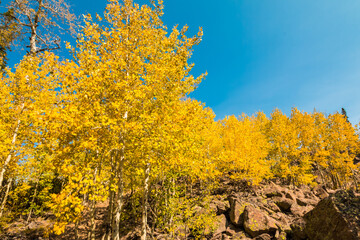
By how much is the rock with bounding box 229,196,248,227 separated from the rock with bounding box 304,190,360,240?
12.7ft

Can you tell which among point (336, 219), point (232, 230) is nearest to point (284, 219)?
point (232, 230)

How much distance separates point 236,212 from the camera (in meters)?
12.7

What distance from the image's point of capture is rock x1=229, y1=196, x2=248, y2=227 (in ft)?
40.4

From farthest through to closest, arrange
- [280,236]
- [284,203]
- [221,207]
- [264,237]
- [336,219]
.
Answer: [284,203], [221,207], [280,236], [264,237], [336,219]

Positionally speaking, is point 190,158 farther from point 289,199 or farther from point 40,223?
point 40,223

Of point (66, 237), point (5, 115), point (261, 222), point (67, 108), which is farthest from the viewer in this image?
point (66, 237)

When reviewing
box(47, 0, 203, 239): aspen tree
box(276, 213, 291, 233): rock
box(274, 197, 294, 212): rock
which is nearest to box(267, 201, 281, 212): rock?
box(274, 197, 294, 212): rock

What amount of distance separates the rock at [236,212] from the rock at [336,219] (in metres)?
3.88

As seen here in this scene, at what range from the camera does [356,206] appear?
895cm

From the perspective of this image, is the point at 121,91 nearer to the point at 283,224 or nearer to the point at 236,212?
the point at 236,212

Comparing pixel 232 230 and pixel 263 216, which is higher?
pixel 263 216

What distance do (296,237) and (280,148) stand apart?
1481cm

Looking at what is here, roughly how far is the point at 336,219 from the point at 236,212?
18.7 ft

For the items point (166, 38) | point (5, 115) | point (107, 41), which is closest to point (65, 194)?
point (107, 41)
